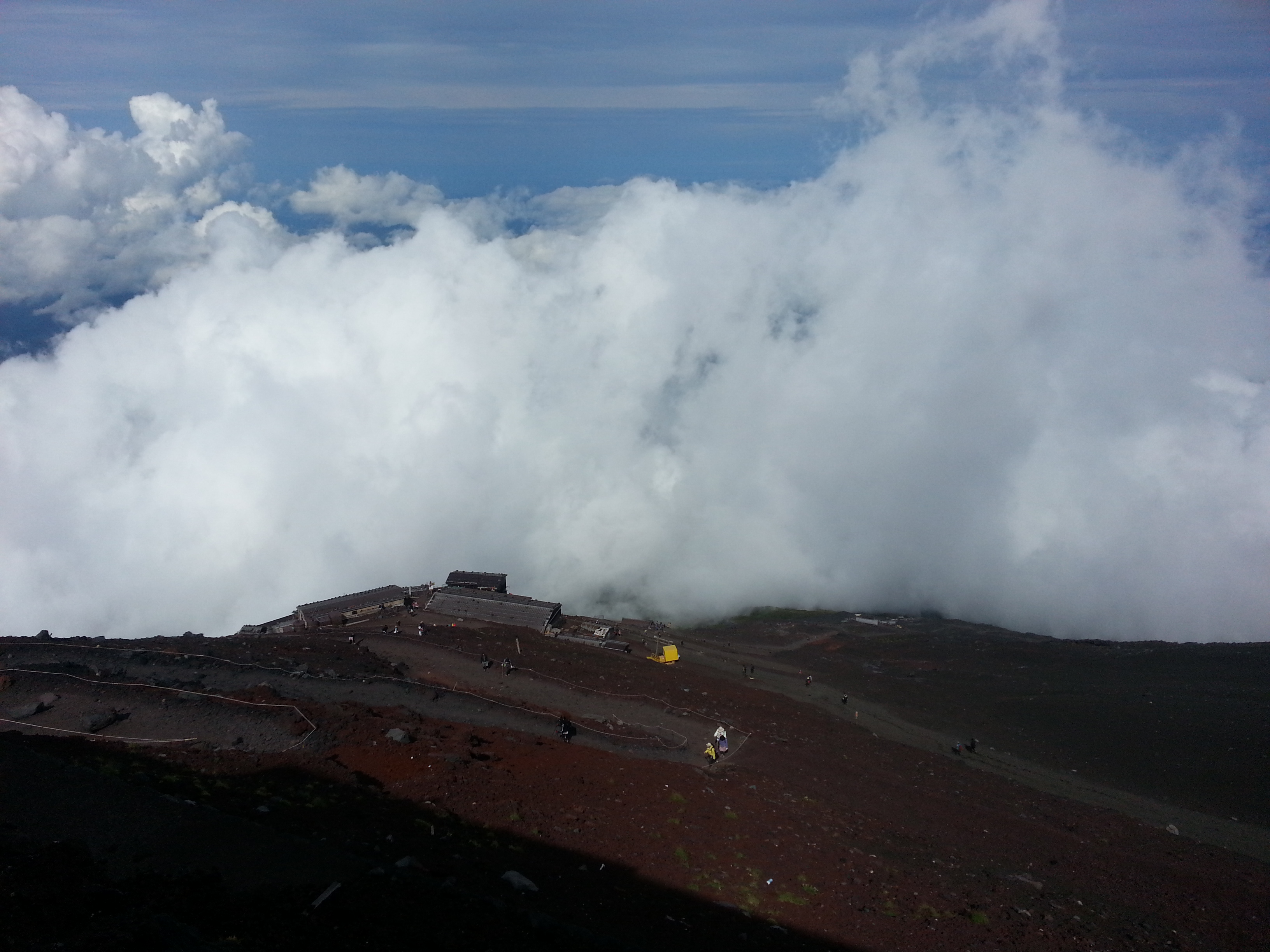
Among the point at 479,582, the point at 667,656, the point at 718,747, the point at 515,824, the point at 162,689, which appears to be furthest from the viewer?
the point at 479,582

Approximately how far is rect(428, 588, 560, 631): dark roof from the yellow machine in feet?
17.8

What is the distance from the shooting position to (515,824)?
56.3 feet

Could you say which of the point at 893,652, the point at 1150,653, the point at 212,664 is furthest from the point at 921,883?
the point at 1150,653

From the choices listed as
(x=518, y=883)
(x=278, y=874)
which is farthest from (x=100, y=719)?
(x=518, y=883)

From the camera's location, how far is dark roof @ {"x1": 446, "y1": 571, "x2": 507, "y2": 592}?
45062 millimetres

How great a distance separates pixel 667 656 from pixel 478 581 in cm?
1250

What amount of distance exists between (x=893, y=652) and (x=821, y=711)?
1445 centimetres

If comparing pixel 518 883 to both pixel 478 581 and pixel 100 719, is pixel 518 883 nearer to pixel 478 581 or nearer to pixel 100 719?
pixel 100 719

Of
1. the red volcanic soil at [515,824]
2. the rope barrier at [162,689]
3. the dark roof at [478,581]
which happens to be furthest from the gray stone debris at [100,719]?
the dark roof at [478,581]

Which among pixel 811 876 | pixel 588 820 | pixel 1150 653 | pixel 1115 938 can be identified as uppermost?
pixel 1150 653

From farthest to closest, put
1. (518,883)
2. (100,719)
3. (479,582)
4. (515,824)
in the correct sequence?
1. (479,582)
2. (100,719)
3. (515,824)
4. (518,883)

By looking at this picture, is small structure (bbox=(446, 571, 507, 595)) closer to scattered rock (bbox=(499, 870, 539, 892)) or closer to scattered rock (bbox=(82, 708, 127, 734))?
scattered rock (bbox=(82, 708, 127, 734))

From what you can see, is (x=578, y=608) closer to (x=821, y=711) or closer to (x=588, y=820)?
(x=821, y=711)

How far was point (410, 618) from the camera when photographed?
37031 mm
